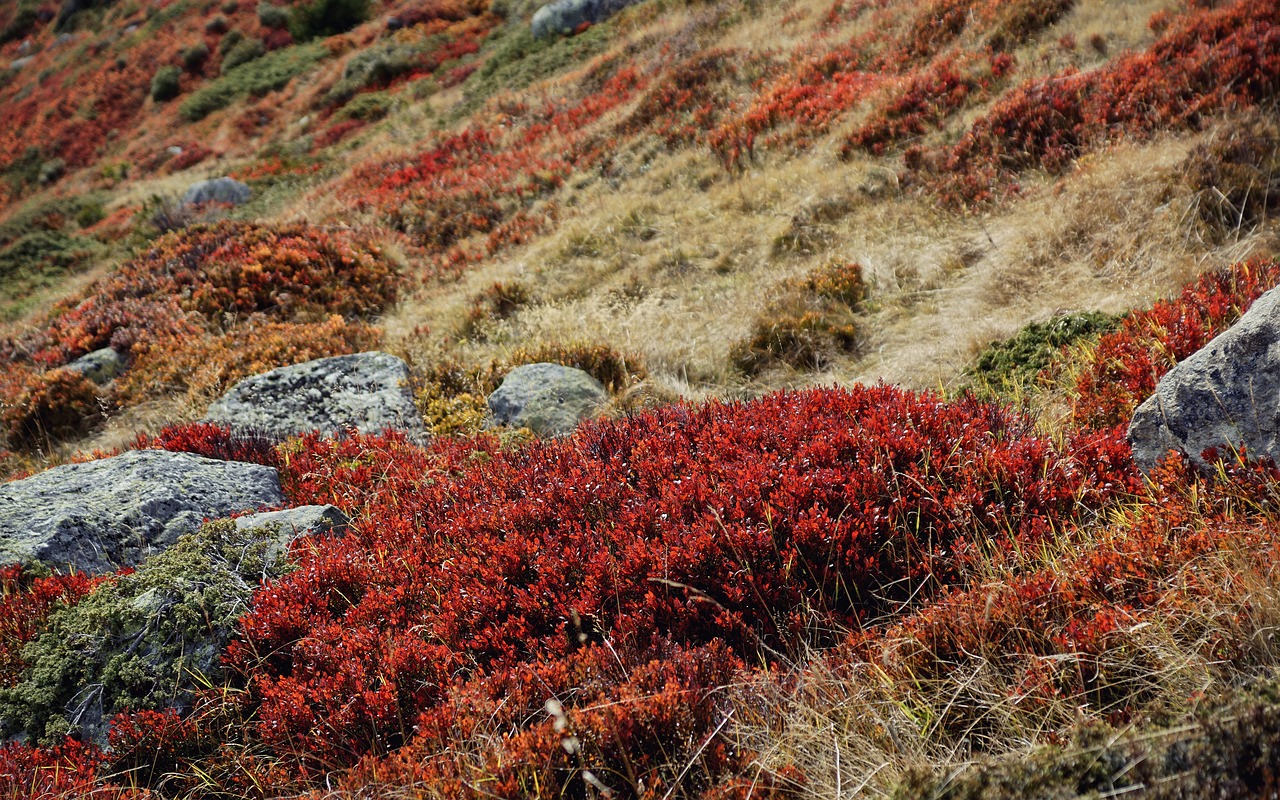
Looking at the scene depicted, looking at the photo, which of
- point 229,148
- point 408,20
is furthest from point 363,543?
point 408,20

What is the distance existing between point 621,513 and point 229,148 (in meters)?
31.2

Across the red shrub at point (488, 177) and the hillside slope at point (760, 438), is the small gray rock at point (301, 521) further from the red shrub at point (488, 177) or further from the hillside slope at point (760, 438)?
the red shrub at point (488, 177)

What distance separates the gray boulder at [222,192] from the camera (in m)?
21.7

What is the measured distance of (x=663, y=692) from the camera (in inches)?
120

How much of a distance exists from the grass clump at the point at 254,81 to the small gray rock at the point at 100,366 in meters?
25.2

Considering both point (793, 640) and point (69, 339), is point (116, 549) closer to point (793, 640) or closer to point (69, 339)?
point (793, 640)

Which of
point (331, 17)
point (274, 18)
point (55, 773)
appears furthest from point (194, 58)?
point (55, 773)

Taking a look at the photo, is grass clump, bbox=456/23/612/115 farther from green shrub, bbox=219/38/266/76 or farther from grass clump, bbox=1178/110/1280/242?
grass clump, bbox=1178/110/1280/242

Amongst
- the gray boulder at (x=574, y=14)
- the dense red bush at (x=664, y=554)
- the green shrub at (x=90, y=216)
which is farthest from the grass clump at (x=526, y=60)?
the dense red bush at (x=664, y=554)

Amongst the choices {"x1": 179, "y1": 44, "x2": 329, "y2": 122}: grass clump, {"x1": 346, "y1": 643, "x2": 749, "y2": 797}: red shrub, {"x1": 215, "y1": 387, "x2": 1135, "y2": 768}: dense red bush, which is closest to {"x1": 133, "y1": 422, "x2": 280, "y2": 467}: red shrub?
{"x1": 215, "y1": 387, "x2": 1135, "y2": 768}: dense red bush

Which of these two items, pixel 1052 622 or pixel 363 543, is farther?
pixel 363 543

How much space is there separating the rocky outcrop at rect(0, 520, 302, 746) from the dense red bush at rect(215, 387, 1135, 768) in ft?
0.70

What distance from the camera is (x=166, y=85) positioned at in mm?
33688

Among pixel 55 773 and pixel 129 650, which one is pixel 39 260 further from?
pixel 55 773
